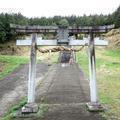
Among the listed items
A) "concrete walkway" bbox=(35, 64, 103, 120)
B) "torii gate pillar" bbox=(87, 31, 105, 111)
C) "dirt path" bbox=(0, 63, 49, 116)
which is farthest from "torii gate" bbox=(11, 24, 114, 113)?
"dirt path" bbox=(0, 63, 49, 116)

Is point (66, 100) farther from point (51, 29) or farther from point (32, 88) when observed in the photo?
point (51, 29)

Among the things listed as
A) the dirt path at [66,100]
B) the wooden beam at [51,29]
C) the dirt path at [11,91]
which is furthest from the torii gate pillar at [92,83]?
the dirt path at [11,91]

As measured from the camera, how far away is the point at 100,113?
50.0 feet

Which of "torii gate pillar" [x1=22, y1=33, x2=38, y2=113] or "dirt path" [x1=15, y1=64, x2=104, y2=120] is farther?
"torii gate pillar" [x1=22, y1=33, x2=38, y2=113]

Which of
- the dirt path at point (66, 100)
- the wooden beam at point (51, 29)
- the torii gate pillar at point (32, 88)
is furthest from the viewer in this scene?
the wooden beam at point (51, 29)

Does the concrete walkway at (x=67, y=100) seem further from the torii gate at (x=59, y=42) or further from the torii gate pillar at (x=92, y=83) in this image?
the torii gate at (x=59, y=42)

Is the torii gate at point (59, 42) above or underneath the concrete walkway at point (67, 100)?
above

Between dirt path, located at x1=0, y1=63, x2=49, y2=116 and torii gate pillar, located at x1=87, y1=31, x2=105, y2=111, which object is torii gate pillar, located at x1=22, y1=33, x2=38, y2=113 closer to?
dirt path, located at x1=0, y1=63, x2=49, y2=116

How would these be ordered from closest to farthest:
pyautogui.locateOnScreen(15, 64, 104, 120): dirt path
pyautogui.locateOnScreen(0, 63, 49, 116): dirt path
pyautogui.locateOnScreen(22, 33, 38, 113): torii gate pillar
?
pyautogui.locateOnScreen(15, 64, 104, 120): dirt path, pyautogui.locateOnScreen(22, 33, 38, 113): torii gate pillar, pyautogui.locateOnScreen(0, 63, 49, 116): dirt path

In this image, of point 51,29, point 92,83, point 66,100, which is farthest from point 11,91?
point 51,29

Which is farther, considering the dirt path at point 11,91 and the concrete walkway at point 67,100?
the dirt path at point 11,91

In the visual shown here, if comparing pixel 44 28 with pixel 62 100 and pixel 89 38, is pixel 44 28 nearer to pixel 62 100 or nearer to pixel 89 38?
pixel 89 38

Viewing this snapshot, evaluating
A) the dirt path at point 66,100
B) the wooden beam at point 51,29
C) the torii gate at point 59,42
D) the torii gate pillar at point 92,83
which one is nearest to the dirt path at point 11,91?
the dirt path at point 66,100

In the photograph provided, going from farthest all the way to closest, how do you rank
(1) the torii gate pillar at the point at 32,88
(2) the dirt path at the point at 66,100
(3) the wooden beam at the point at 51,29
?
(3) the wooden beam at the point at 51,29 < (1) the torii gate pillar at the point at 32,88 < (2) the dirt path at the point at 66,100
